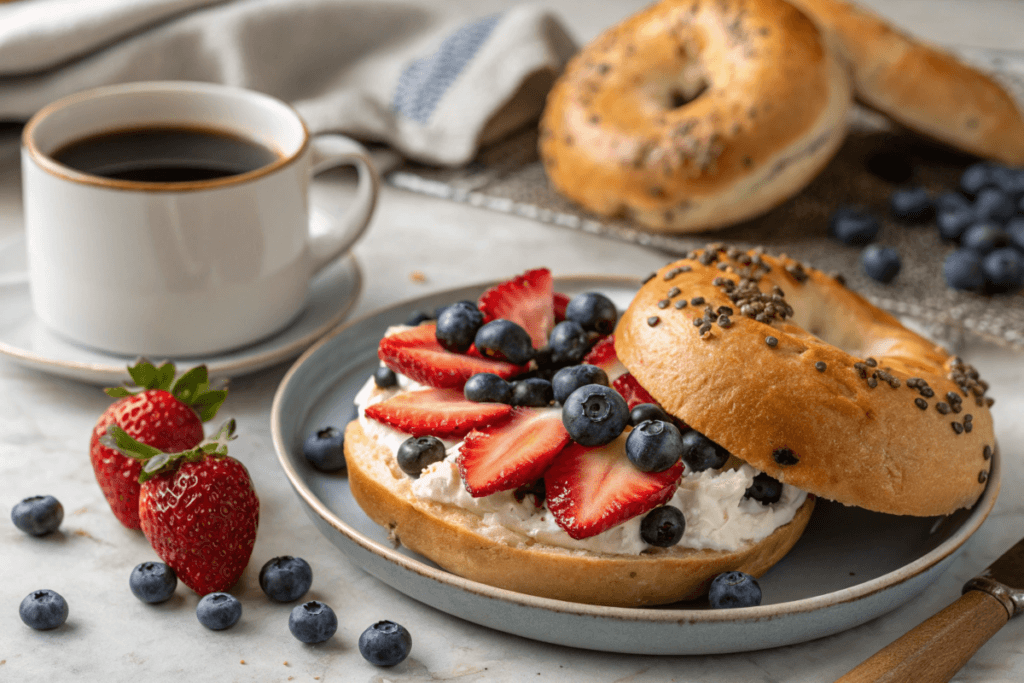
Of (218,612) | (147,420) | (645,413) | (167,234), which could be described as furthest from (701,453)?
(167,234)

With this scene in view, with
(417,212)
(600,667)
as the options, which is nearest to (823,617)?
(600,667)

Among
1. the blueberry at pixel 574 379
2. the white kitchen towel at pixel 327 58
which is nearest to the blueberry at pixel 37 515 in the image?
the blueberry at pixel 574 379

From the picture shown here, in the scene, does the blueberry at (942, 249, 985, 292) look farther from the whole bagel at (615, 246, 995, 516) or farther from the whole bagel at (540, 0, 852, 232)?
the whole bagel at (615, 246, 995, 516)

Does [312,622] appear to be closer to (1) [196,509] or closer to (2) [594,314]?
(1) [196,509]

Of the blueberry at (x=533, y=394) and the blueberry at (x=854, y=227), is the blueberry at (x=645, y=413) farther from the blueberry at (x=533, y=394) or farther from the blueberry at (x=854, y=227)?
the blueberry at (x=854, y=227)

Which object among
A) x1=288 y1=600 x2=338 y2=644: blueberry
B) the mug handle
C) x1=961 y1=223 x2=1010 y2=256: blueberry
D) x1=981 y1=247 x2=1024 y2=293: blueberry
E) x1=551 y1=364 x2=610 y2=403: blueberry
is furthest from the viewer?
x1=961 y1=223 x2=1010 y2=256: blueberry

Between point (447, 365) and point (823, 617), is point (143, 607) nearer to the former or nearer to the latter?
point (447, 365)

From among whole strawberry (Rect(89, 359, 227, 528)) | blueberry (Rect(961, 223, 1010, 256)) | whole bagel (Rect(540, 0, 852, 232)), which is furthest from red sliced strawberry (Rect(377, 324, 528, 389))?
blueberry (Rect(961, 223, 1010, 256))
